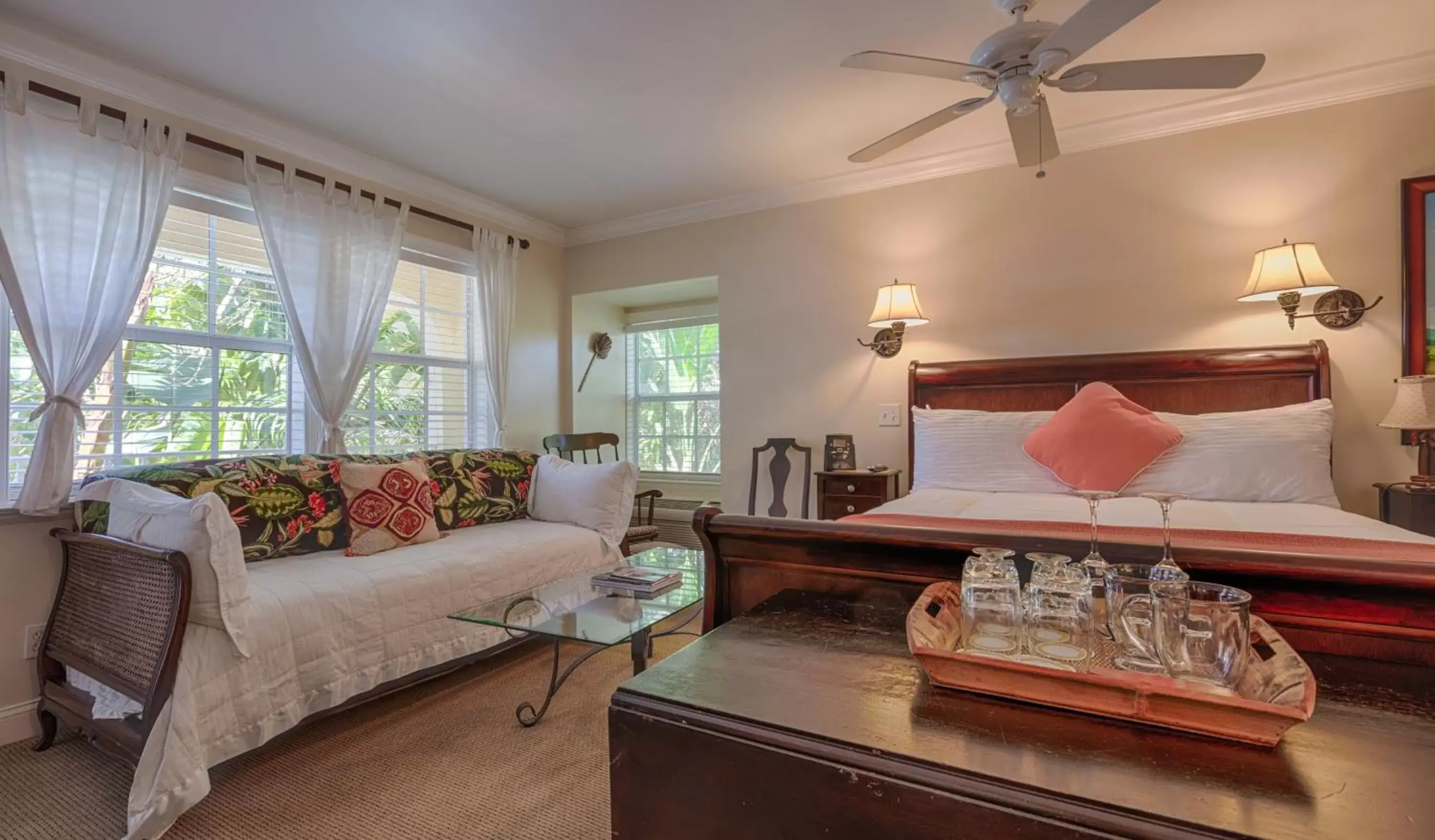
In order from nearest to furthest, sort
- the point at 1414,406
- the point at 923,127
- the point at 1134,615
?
the point at 1134,615, the point at 923,127, the point at 1414,406

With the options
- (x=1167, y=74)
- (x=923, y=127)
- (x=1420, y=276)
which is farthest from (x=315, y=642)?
(x=1420, y=276)

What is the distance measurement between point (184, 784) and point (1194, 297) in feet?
13.9

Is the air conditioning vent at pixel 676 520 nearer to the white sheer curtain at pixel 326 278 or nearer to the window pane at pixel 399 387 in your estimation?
the window pane at pixel 399 387

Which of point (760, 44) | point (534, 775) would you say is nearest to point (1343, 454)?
point (760, 44)

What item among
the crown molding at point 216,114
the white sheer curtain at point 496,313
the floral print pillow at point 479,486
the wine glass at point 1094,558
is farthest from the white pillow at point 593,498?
the wine glass at point 1094,558

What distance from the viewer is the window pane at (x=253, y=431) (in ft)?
9.57

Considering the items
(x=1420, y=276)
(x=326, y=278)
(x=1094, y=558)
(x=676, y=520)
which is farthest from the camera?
(x=676, y=520)

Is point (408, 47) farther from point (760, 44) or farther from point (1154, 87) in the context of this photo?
point (1154, 87)

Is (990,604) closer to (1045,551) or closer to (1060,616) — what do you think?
(1060,616)

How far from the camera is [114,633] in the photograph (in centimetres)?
196

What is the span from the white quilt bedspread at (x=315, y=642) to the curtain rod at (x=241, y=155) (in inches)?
73.8


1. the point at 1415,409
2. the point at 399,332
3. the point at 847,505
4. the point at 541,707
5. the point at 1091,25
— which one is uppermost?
the point at 1091,25

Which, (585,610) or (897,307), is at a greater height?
(897,307)

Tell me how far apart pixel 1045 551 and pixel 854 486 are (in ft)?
7.17
